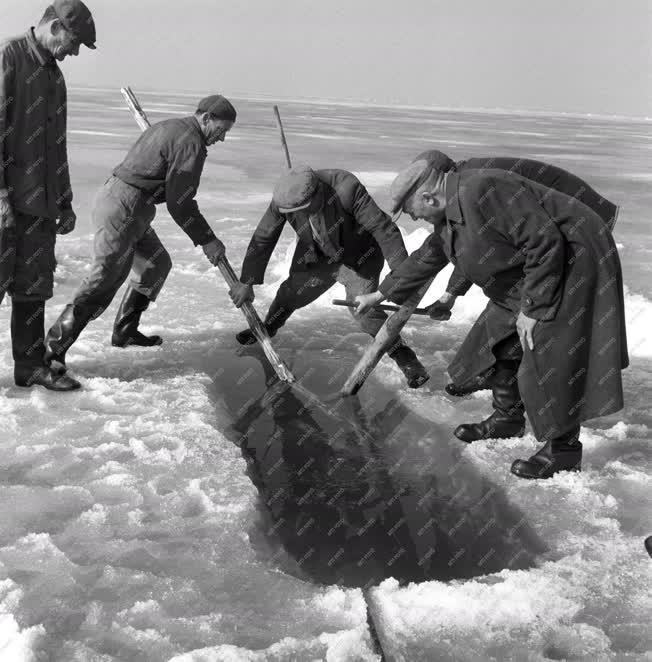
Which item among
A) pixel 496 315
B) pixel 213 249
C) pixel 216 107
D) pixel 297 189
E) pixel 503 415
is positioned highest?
pixel 216 107

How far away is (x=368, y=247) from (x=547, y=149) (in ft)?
59.9

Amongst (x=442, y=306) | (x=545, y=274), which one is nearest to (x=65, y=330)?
(x=442, y=306)

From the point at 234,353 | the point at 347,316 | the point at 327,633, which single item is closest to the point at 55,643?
the point at 327,633

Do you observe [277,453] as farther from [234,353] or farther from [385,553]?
[234,353]

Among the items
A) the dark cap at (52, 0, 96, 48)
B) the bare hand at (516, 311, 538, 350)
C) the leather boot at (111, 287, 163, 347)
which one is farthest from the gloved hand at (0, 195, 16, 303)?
the bare hand at (516, 311, 538, 350)

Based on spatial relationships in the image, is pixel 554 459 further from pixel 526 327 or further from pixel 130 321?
pixel 130 321

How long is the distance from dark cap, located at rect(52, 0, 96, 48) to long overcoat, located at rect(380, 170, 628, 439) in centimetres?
189

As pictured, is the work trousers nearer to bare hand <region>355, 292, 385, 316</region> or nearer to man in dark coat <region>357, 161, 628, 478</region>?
bare hand <region>355, 292, 385, 316</region>

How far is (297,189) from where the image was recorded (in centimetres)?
388

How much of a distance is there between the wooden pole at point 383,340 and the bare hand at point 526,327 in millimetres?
790

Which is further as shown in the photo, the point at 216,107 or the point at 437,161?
the point at 216,107

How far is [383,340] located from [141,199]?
1556 millimetres

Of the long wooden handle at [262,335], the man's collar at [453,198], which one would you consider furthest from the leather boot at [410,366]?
the man's collar at [453,198]

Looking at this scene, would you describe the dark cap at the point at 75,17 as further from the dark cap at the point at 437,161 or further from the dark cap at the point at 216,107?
the dark cap at the point at 437,161
